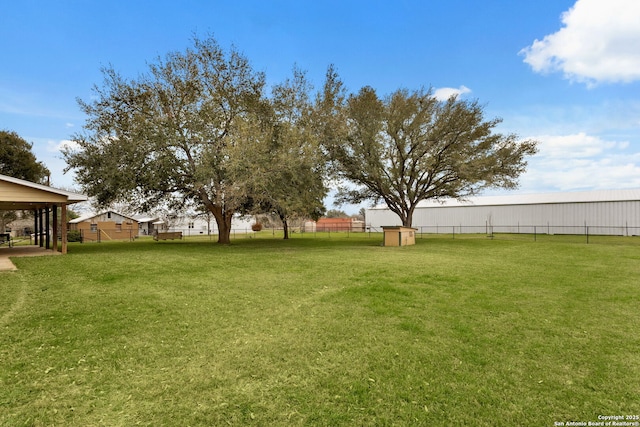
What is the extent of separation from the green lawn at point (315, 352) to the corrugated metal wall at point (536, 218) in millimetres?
29527

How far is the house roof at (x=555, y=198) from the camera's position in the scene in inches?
1233

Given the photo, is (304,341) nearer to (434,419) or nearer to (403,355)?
(403,355)

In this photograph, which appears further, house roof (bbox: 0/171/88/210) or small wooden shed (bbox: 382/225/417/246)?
small wooden shed (bbox: 382/225/417/246)

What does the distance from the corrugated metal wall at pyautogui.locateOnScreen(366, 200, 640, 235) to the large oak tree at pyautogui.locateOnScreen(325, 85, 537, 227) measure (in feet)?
51.7

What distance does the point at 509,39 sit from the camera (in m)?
15.6

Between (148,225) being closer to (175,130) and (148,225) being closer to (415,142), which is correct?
(175,130)

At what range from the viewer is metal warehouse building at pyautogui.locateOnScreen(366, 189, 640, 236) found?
30484 millimetres

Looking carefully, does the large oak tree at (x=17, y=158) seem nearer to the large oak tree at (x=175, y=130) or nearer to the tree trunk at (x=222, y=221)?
the large oak tree at (x=175, y=130)

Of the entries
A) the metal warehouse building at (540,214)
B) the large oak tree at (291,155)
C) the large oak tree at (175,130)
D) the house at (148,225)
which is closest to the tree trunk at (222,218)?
the large oak tree at (175,130)

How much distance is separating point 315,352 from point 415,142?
19631 mm

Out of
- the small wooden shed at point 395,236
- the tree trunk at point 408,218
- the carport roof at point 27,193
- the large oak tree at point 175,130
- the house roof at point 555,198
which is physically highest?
the large oak tree at point 175,130

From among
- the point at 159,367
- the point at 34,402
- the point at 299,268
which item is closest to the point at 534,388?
the point at 159,367

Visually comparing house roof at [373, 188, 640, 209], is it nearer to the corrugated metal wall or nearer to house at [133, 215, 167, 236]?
the corrugated metal wall

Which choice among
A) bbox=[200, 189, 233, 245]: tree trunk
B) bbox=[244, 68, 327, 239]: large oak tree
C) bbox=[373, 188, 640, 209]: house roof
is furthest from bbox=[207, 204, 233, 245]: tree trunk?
bbox=[373, 188, 640, 209]: house roof
